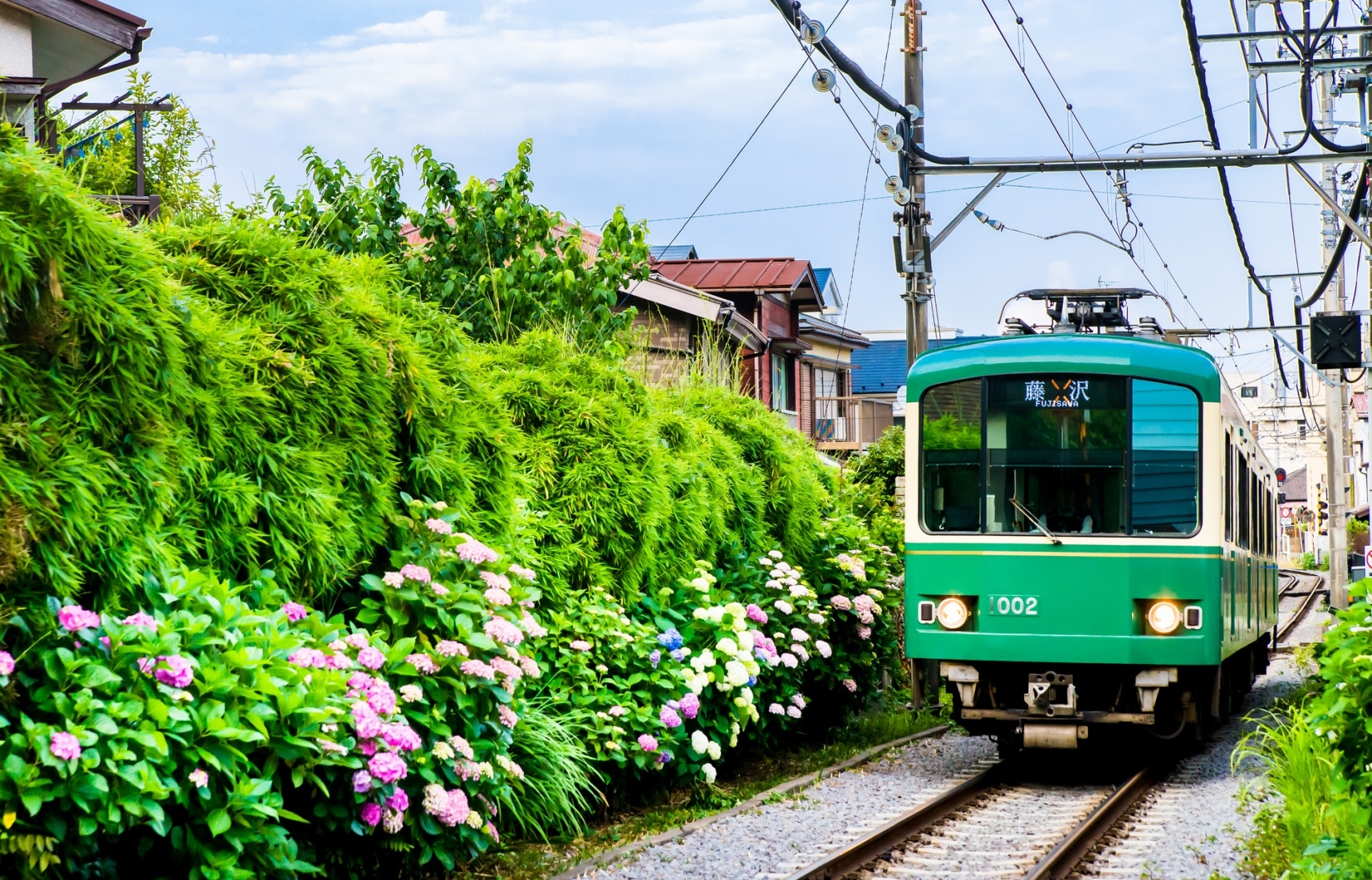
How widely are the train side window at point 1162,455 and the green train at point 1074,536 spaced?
11 millimetres

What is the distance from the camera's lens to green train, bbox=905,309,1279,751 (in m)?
9.53

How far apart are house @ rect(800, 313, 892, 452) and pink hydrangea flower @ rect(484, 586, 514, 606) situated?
28.1m

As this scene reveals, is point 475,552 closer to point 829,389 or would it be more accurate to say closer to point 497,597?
point 497,597

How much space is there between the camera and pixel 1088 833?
776 cm

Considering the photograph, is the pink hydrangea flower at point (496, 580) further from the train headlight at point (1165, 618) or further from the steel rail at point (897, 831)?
the train headlight at point (1165, 618)

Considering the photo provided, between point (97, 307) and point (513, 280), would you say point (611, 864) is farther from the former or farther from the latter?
point (513, 280)

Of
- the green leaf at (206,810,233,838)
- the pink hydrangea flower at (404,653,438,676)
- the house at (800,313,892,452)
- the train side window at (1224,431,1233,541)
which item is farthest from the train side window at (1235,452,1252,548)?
the house at (800,313,892,452)

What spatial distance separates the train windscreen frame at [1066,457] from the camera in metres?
9.63

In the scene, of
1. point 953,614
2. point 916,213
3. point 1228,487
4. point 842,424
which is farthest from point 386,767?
point 842,424

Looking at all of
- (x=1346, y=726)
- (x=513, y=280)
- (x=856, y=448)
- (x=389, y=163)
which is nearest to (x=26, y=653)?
(x=1346, y=726)

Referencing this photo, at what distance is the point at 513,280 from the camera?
1337 cm

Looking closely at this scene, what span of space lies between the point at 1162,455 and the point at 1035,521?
3.22ft

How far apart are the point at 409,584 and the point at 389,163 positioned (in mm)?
8960

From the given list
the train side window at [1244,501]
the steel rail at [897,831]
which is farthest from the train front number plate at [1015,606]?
the train side window at [1244,501]
